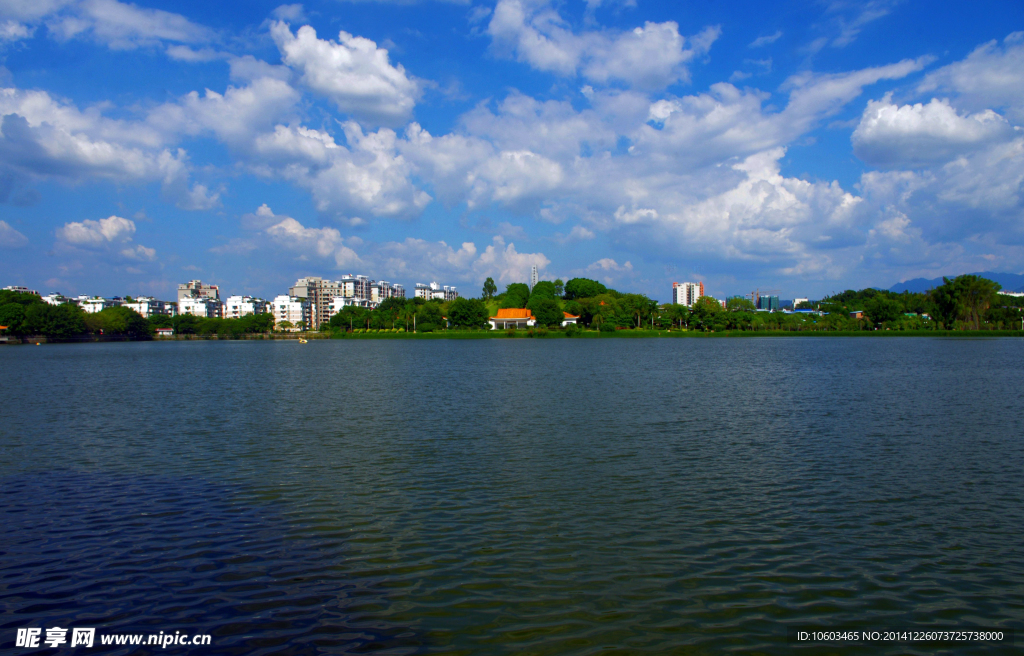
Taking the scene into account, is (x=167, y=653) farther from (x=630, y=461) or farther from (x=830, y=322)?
(x=830, y=322)

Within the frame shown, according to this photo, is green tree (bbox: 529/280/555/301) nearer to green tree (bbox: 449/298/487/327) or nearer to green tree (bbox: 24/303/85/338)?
green tree (bbox: 449/298/487/327)

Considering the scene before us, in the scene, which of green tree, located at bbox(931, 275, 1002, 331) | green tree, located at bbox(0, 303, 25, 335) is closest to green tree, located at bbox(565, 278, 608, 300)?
green tree, located at bbox(931, 275, 1002, 331)

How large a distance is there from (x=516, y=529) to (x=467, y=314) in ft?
426

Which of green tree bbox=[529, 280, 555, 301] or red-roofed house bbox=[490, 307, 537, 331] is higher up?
green tree bbox=[529, 280, 555, 301]

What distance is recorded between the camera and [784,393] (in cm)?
2680

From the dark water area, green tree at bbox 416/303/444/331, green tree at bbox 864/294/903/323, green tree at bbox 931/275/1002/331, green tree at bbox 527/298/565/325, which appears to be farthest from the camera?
green tree at bbox 416/303/444/331

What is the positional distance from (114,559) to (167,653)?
3.12 m

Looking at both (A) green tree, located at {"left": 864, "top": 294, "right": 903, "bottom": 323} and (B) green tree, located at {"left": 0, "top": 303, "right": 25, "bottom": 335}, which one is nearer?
(A) green tree, located at {"left": 864, "top": 294, "right": 903, "bottom": 323}

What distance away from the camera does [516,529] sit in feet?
30.6

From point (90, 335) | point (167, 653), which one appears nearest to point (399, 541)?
point (167, 653)

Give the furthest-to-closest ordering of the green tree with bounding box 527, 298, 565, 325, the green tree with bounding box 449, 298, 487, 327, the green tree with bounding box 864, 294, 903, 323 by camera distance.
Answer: the green tree with bounding box 449, 298, 487, 327 < the green tree with bounding box 527, 298, 565, 325 < the green tree with bounding box 864, 294, 903, 323

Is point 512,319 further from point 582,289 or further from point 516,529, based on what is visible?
point 516,529

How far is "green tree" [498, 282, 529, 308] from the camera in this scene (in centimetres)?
16056

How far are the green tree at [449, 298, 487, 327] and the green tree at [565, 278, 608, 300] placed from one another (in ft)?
121
